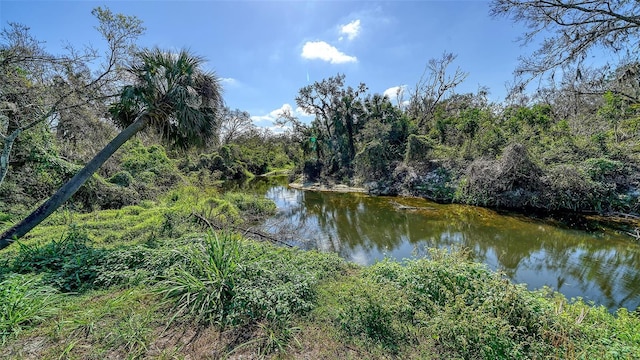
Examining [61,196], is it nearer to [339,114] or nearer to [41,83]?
[41,83]

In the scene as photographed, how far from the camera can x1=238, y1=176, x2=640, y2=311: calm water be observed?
584 cm

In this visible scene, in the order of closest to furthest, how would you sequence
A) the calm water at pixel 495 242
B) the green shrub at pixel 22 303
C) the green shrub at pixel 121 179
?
1. the green shrub at pixel 22 303
2. the calm water at pixel 495 242
3. the green shrub at pixel 121 179

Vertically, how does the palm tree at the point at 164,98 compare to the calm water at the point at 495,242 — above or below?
above

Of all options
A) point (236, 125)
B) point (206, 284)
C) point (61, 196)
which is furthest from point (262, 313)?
point (236, 125)

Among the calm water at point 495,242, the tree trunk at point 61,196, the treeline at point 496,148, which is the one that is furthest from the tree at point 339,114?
the tree trunk at point 61,196

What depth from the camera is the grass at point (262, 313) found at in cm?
258

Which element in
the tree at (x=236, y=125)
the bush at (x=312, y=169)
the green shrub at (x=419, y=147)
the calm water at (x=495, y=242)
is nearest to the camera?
the calm water at (x=495, y=242)

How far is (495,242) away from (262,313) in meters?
8.68

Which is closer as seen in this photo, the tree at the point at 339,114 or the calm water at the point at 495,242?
the calm water at the point at 495,242

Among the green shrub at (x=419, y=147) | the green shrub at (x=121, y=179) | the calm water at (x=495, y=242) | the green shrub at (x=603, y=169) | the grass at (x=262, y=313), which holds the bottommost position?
the calm water at (x=495, y=242)

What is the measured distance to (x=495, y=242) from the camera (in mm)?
8461

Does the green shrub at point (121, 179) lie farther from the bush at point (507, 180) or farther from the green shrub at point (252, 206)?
the bush at point (507, 180)

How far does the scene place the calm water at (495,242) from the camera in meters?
5.84

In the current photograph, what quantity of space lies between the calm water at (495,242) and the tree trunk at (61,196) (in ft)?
18.9
